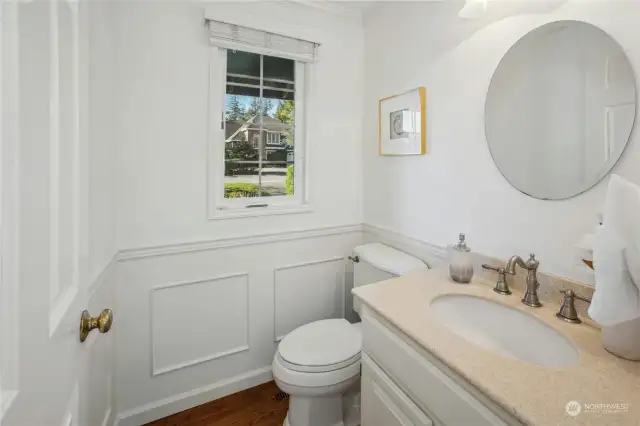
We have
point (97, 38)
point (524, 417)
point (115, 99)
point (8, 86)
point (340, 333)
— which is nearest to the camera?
point (8, 86)

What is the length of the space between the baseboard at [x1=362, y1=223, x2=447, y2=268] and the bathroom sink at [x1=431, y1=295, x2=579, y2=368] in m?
0.42

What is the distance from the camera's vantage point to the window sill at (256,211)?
179 centimetres

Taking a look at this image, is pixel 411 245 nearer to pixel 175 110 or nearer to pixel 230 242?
pixel 230 242

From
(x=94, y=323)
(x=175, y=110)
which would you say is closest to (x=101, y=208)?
(x=175, y=110)

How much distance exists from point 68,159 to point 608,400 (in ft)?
3.95

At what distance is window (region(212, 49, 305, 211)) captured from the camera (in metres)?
1.85

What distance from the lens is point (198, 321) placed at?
1.75 m

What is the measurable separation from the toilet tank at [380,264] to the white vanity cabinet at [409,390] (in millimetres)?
514

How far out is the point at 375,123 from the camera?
80.7 inches

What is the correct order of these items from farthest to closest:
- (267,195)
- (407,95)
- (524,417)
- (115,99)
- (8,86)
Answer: (267,195), (407,95), (115,99), (524,417), (8,86)

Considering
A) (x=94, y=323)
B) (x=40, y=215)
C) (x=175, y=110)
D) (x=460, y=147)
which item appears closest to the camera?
(x=40, y=215)

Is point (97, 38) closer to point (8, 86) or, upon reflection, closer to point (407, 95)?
point (8, 86)

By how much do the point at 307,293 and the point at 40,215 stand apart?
5.58ft

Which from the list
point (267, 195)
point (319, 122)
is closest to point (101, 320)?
point (267, 195)
